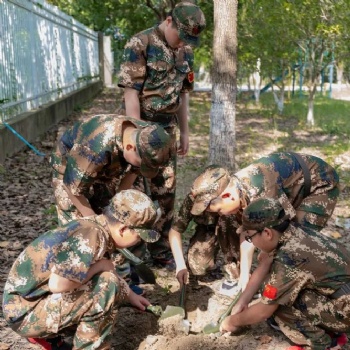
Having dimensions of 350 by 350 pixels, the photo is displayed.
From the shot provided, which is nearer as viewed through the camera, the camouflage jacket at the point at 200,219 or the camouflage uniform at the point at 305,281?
the camouflage uniform at the point at 305,281

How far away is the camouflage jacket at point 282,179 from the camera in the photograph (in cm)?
322

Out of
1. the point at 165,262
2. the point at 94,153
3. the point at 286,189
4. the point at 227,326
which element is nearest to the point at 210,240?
the point at 165,262

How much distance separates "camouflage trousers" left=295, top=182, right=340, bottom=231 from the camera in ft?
11.4

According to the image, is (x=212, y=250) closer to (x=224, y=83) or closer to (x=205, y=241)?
(x=205, y=241)

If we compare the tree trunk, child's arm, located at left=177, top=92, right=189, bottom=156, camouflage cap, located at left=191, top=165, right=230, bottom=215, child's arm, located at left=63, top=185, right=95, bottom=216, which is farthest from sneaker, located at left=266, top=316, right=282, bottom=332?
the tree trunk

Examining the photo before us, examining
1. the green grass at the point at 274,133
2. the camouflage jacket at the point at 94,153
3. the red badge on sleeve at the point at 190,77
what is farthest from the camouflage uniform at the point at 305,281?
the green grass at the point at 274,133

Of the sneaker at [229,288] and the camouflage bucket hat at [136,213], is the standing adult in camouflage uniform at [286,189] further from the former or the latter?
the camouflage bucket hat at [136,213]

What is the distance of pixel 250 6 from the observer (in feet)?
48.1

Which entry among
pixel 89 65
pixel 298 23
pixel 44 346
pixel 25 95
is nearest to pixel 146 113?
pixel 44 346

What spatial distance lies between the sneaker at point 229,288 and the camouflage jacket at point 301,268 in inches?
35.3

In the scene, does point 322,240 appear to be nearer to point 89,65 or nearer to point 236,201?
point 236,201

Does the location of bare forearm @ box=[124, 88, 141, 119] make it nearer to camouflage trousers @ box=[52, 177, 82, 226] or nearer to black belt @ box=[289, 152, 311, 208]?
camouflage trousers @ box=[52, 177, 82, 226]

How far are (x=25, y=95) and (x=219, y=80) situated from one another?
370cm

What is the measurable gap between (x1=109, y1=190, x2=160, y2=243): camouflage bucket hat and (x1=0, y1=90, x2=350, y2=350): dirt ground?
2.73 ft
